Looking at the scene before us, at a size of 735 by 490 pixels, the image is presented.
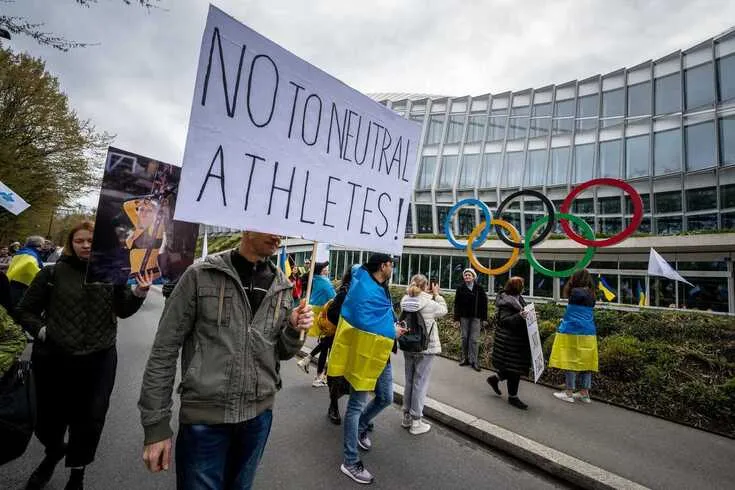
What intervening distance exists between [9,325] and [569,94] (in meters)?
31.4

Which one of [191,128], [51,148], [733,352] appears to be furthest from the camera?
[51,148]

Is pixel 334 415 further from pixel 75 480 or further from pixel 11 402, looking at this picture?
pixel 11 402

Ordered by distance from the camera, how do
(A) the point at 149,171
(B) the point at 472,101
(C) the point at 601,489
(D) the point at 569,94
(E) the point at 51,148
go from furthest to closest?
(B) the point at 472,101, (D) the point at 569,94, (E) the point at 51,148, (C) the point at 601,489, (A) the point at 149,171

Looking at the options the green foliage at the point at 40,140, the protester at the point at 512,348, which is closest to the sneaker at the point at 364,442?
the protester at the point at 512,348

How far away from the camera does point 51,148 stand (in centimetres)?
1605

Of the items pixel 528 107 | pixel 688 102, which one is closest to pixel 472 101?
pixel 528 107

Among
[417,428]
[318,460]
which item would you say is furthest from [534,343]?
[318,460]

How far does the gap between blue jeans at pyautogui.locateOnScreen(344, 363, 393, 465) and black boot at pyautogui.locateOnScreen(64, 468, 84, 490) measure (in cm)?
196

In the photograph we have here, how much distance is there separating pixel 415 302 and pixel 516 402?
7.97 ft

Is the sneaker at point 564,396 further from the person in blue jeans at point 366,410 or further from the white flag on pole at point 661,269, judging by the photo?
the white flag on pole at point 661,269

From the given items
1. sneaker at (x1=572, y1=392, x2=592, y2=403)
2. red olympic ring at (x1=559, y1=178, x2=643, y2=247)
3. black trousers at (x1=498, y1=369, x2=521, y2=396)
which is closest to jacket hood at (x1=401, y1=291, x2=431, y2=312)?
black trousers at (x1=498, y1=369, x2=521, y2=396)

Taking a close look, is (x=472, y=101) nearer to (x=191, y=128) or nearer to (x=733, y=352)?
(x=733, y=352)

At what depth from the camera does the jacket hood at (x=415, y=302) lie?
415 cm

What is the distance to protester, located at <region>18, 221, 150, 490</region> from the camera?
2.61 metres
